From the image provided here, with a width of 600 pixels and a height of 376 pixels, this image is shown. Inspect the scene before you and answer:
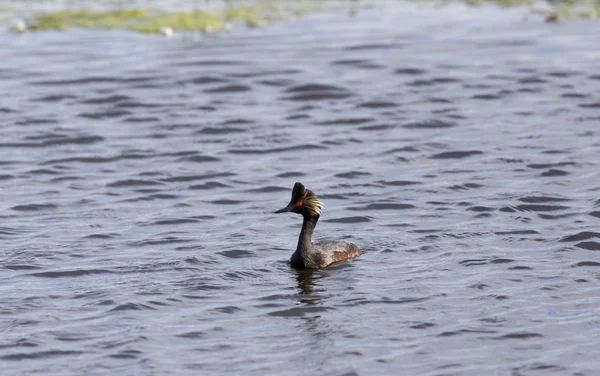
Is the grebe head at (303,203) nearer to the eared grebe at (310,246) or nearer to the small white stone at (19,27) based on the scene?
the eared grebe at (310,246)

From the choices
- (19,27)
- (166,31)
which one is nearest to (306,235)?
(166,31)

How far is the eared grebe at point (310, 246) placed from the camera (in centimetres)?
1299

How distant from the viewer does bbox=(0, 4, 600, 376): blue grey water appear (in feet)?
35.6

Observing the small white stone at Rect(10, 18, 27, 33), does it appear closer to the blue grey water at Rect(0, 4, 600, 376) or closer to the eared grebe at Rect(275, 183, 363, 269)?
the blue grey water at Rect(0, 4, 600, 376)

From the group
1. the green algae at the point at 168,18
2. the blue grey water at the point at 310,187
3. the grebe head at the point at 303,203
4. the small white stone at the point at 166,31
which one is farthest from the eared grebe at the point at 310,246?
the green algae at the point at 168,18

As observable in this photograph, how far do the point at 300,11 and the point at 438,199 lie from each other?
38.2 feet

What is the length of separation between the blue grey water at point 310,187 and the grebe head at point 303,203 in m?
0.67

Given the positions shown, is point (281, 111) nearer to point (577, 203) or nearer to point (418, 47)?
point (418, 47)

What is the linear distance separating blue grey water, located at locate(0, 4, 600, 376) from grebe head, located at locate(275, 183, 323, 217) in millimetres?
671

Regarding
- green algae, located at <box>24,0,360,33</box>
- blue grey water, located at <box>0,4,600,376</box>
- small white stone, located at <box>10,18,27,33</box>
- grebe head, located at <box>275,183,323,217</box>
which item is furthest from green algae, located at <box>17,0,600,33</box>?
grebe head, located at <box>275,183,323,217</box>

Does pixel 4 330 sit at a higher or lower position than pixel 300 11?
lower

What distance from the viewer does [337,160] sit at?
18.0m

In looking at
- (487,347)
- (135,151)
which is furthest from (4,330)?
(135,151)

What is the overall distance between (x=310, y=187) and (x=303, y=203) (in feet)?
11.0
